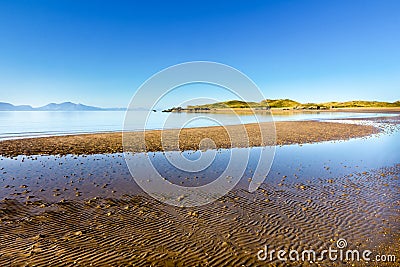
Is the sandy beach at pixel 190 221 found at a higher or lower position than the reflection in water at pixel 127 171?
lower

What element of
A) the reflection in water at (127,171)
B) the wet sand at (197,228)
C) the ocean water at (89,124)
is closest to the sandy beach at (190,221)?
the wet sand at (197,228)

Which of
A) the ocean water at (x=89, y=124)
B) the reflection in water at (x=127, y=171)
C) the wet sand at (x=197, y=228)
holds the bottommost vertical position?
the wet sand at (x=197, y=228)

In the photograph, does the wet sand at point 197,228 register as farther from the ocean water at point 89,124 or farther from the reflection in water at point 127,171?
the ocean water at point 89,124

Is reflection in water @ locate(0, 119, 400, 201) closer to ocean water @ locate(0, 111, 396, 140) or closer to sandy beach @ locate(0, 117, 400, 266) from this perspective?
sandy beach @ locate(0, 117, 400, 266)

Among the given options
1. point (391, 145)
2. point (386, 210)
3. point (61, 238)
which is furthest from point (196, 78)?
point (391, 145)

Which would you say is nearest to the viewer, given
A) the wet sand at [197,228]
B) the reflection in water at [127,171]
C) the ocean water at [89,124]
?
the wet sand at [197,228]

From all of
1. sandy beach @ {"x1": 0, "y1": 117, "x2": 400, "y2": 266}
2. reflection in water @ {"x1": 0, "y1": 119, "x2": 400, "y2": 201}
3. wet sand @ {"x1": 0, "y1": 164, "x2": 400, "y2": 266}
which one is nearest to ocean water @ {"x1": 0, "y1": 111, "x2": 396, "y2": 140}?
reflection in water @ {"x1": 0, "y1": 119, "x2": 400, "y2": 201}

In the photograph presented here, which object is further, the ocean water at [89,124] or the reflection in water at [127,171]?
the ocean water at [89,124]

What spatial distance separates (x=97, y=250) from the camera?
6633 millimetres

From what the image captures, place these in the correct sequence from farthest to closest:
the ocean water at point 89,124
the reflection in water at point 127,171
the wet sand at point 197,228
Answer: the ocean water at point 89,124 → the reflection in water at point 127,171 → the wet sand at point 197,228

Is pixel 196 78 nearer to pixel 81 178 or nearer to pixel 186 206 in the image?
pixel 186 206

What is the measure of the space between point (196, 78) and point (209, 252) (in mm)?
7248

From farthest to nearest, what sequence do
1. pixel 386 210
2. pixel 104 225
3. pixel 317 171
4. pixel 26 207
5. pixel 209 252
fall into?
pixel 317 171, pixel 26 207, pixel 386 210, pixel 104 225, pixel 209 252

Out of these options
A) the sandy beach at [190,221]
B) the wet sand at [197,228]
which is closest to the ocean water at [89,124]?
the sandy beach at [190,221]
